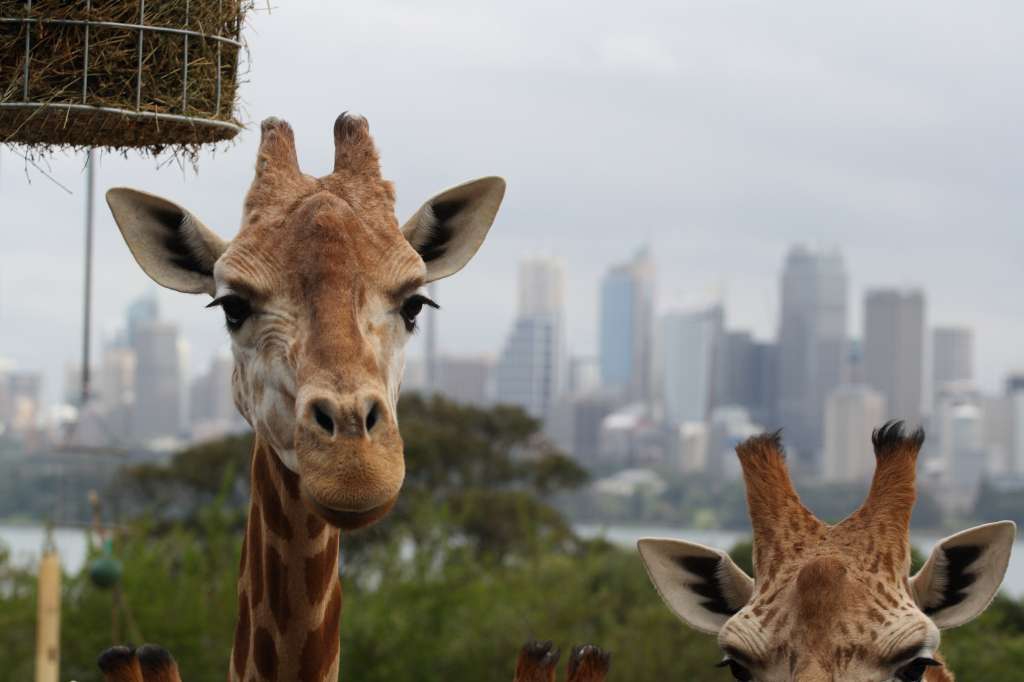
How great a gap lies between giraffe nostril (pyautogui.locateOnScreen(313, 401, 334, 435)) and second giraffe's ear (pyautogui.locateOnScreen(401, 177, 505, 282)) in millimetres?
1083

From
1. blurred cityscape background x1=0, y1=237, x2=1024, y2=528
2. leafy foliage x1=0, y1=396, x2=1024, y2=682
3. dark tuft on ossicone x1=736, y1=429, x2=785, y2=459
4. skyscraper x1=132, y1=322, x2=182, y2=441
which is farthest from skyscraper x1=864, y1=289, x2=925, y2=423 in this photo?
dark tuft on ossicone x1=736, y1=429, x2=785, y2=459

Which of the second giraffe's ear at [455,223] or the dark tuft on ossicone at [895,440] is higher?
the second giraffe's ear at [455,223]

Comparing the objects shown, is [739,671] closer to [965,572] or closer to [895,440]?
[965,572]

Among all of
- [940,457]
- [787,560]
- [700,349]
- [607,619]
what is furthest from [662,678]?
[700,349]

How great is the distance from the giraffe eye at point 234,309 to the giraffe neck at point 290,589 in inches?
19.7

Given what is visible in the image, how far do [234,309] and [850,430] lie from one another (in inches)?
4108

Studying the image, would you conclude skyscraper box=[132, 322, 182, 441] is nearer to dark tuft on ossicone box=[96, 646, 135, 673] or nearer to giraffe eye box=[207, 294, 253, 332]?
dark tuft on ossicone box=[96, 646, 135, 673]

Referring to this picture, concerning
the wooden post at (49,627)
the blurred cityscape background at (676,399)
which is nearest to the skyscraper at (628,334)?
the blurred cityscape background at (676,399)

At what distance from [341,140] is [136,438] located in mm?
74309

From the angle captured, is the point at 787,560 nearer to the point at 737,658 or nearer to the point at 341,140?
the point at 737,658

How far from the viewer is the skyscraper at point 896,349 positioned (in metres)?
120

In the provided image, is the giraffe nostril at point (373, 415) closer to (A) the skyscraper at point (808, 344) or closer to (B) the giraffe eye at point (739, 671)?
Result: (B) the giraffe eye at point (739, 671)

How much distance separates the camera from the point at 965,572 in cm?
667

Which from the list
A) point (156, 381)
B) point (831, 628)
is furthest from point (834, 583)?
point (156, 381)
